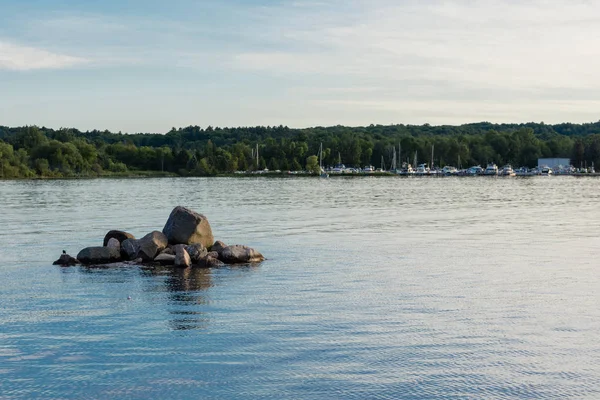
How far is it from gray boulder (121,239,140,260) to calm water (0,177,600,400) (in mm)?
2025

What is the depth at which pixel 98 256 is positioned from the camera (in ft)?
105

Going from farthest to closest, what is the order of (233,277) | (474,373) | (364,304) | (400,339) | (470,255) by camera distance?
(470,255), (233,277), (364,304), (400,339), (474,373)

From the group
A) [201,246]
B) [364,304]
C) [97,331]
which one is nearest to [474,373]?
[364,304]

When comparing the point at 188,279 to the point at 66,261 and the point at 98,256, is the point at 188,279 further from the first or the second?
the point at 66,261

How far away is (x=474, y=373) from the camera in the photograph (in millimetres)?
15758

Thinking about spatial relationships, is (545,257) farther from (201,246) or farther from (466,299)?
(201,246)

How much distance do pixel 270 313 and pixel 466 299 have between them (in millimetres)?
6536

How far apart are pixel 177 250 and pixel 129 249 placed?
2.38 metres

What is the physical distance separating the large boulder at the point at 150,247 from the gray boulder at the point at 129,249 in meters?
0.15

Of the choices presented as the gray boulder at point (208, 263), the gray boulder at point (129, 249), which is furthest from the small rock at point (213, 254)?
the gray boulder at point (129, 249)

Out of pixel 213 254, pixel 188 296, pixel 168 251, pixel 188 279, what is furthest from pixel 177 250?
pixel 188 296

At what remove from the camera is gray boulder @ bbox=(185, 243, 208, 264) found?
104 ft

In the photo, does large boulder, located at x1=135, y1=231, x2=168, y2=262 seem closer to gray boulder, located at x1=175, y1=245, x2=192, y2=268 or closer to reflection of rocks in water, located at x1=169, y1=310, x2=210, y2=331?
gray boulder, located at x1=175, y1=245, x2=192, y2=268

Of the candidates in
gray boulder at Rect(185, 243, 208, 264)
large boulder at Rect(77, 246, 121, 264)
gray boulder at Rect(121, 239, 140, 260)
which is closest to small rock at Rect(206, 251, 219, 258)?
gray boulder at Rect(185, 243, 208, 264)
